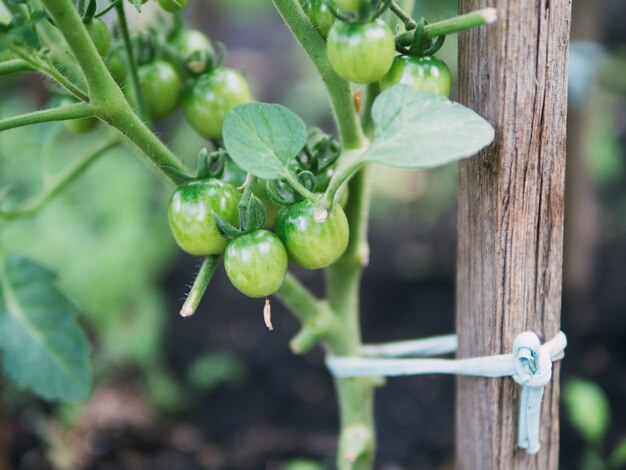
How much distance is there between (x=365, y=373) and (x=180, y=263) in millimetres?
1852

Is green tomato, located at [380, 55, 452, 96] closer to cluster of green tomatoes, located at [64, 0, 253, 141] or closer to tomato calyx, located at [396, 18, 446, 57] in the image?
tomato calyx, located at [396, 18, 446, 57]

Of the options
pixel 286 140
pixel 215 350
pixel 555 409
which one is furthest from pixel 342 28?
pixel 215 350

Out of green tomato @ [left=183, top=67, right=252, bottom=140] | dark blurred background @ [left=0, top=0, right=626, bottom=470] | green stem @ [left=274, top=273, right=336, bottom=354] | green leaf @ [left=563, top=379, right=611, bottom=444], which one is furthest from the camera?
dark blurred background @ [left=0, top=0, right=626, bottom=470]

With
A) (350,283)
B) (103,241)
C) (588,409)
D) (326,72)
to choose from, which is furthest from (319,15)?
(103,241)

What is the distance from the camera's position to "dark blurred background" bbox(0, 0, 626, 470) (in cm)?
161

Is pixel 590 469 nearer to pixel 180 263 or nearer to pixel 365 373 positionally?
pixel 365 373

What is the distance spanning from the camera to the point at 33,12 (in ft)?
1.90

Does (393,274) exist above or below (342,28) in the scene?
below

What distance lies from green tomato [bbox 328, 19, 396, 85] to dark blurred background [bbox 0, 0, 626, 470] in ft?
2.97

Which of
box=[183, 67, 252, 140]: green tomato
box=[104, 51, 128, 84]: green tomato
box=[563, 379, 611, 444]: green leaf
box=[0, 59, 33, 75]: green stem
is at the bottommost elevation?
box=[563, 379, 611, 444]: green leaf

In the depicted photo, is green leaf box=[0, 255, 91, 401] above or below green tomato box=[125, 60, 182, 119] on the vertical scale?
below

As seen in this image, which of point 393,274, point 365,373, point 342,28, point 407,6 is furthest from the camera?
point 393,274

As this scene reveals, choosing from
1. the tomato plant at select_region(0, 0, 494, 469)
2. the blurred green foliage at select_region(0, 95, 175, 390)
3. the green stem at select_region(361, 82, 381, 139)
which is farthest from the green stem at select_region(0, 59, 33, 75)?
the blurred green foliage at select_region(0, 95, 175, 390)

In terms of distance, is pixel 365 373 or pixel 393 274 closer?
pixel 365 373
